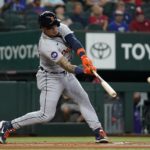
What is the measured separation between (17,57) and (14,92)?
2.00 meters

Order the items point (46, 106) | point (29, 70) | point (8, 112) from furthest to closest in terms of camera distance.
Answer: point (29, 70), point (8, 112), point (46, 106)

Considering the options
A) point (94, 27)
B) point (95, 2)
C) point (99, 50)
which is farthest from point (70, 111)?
point (95, 2)

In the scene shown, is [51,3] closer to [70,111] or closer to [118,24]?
[118,24]

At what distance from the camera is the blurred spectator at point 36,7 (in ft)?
50.2

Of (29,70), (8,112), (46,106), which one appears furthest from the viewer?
(29,70)

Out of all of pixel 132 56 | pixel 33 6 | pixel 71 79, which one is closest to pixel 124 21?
pixel 132 56

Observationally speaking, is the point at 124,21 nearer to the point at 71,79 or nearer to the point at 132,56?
the point at 132,56

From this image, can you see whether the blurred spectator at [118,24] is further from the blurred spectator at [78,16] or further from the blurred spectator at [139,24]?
the blurred spectator at [78,16]

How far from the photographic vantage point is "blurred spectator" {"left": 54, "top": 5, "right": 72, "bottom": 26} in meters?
14.7

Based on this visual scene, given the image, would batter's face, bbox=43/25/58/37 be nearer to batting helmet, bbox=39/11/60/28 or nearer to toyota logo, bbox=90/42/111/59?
batting helmet, bbox=39/11/60/28

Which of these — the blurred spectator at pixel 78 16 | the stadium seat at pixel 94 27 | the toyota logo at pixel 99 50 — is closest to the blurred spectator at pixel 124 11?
the blurred spectator at pixel 78 16

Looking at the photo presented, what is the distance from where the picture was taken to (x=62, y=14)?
14867 mm

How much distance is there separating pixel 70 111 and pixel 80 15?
2.74m

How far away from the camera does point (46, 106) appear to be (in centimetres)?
884
